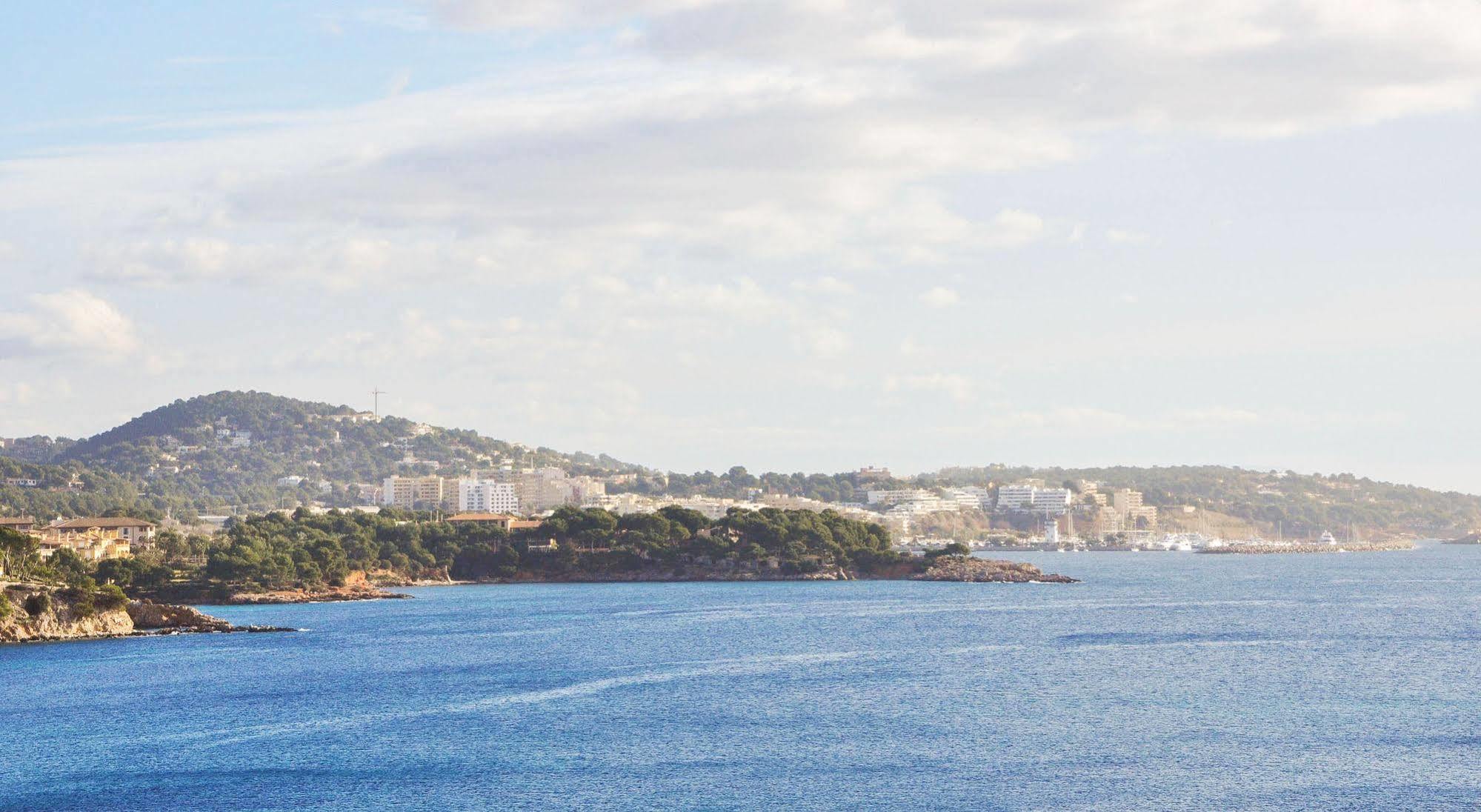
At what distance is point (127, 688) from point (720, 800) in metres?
31.2

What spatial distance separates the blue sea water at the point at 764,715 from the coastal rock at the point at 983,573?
46.0 meters

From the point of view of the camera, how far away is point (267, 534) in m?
137

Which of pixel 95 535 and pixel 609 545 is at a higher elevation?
pixel 95 535

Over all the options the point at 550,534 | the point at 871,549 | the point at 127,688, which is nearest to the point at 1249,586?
the point at 871,549

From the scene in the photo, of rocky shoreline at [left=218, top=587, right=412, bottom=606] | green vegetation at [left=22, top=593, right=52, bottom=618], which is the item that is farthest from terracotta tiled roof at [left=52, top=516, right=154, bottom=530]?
green vegetation at [left=22, top=593, right=52, bottom=618]

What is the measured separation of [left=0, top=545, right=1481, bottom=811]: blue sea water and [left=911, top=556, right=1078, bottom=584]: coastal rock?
46.0 meters

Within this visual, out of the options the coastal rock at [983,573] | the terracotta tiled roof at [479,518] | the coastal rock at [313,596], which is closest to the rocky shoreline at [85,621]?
the coastal rock at [313,596]

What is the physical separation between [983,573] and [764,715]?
305 feet

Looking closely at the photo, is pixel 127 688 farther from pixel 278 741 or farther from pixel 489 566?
pixel 489 566

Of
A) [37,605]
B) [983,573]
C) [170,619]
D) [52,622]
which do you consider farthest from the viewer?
[983,573]

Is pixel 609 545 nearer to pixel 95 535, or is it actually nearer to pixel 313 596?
pixel 313 596

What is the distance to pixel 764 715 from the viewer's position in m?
52.1

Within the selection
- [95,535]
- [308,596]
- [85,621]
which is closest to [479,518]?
[95,535]

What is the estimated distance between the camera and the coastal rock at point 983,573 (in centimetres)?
13975
